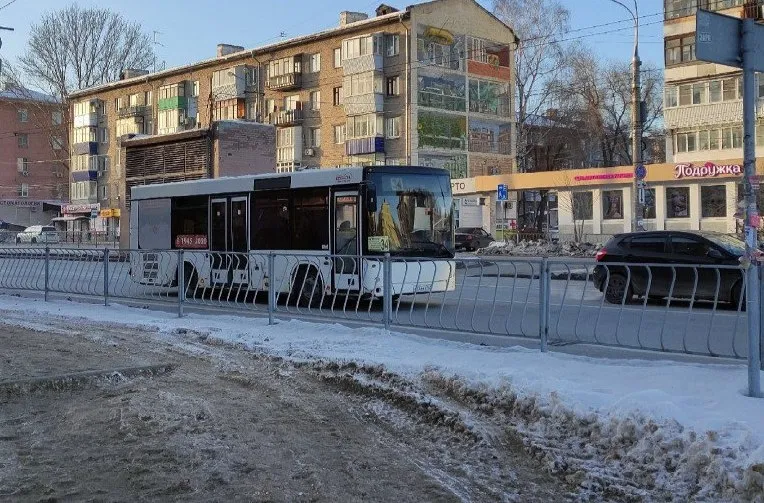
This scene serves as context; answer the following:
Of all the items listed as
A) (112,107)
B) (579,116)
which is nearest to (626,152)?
(579,116)

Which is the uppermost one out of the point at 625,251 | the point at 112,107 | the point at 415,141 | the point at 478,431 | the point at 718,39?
the point at 112,107

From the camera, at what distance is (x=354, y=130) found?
54.7 meters

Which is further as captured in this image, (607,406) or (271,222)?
(271,222)

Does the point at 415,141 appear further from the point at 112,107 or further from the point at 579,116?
the point at 112,107

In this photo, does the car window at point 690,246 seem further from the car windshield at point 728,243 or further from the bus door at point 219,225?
the bus door at point 219,225

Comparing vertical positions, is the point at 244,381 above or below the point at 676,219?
below

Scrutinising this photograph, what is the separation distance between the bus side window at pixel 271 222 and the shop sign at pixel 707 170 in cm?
3286

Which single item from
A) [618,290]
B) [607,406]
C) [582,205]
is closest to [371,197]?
[618,290]

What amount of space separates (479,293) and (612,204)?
39.7 metres

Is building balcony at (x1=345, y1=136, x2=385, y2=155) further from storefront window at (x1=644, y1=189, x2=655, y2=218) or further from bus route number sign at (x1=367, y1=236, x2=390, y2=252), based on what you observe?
bus route number sign at (x1=367, y1=236, x2=390, y2=252)

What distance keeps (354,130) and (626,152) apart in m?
25.7

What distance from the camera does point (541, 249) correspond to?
37438mm

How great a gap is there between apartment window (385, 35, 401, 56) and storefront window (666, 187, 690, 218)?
780 inches

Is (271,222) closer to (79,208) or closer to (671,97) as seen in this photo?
(671,97)
